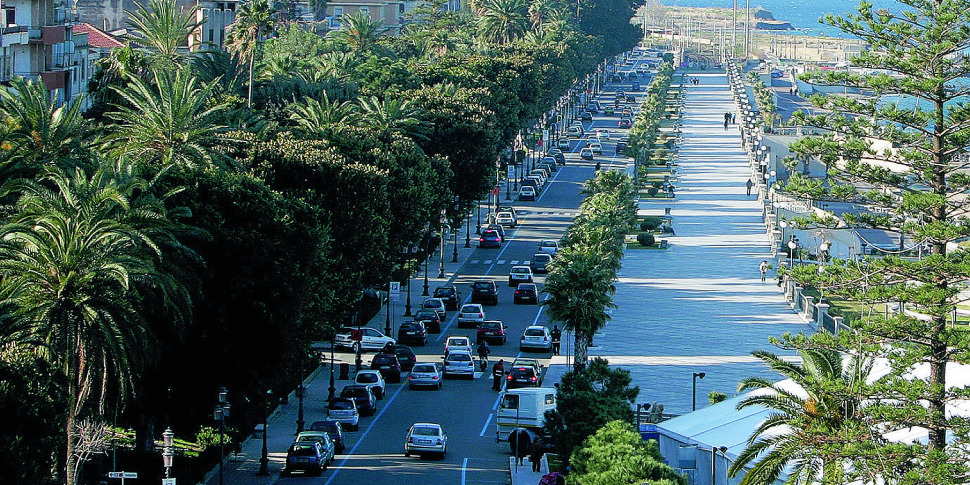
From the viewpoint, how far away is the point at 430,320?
8306 cm

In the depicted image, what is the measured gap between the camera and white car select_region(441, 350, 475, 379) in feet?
237

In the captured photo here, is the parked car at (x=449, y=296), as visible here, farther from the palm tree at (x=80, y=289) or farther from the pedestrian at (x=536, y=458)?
the palm tree at (x=80, y=289)

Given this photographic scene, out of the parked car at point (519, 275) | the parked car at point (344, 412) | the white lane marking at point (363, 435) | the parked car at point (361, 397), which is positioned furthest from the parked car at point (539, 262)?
the parked car at point (344, 412)

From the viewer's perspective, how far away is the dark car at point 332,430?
191 feet

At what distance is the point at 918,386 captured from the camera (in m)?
40.1

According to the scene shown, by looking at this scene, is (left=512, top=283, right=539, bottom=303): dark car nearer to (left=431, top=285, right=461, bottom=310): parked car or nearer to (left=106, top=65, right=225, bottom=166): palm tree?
(left=431, top=285, right=461, bottom=310): parked car

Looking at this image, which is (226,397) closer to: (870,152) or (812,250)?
(870,152)

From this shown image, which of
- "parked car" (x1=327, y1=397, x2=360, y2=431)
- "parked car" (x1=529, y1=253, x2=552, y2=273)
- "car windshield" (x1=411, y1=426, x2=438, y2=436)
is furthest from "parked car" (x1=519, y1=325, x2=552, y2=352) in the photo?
"car windshield" (x1=411, y1=426, x2=438, y2=436)

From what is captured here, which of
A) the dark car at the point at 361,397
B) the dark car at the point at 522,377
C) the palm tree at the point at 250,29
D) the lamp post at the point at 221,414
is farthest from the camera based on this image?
the palm tree at the point at 250,29

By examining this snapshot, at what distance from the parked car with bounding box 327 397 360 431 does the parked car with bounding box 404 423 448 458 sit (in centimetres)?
479

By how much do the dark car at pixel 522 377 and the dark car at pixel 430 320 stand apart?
45.2 ft

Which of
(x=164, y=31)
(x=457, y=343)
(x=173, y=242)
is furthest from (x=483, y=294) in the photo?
(x=173, y=242)

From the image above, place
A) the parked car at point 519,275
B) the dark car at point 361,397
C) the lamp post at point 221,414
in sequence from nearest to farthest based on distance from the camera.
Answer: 1. the lamp post at point 221,414
2. the dark car at point 361,397
3. the parked car at point 519,275

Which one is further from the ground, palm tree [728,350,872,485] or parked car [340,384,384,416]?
palm tree [728,350,872,485]
